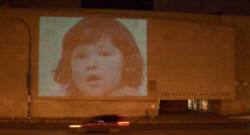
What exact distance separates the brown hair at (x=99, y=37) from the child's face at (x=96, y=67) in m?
0.48

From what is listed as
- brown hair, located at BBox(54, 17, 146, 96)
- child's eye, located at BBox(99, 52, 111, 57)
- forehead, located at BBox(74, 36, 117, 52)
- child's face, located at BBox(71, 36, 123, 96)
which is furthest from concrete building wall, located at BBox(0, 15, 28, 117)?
child's eye, located at BBox(99, 52, 111, 57)

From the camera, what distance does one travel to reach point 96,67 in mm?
27812

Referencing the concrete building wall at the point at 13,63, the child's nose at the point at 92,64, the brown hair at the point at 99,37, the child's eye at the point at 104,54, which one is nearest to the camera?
the concrete building wall at the point at 13,63

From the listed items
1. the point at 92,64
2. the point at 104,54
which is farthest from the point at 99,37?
the point at 92,64

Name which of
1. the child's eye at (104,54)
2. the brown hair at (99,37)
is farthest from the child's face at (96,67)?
the brown hair at (99,37)

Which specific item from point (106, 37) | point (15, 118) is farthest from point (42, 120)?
point (106, 37)

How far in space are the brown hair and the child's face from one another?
482 millimetres

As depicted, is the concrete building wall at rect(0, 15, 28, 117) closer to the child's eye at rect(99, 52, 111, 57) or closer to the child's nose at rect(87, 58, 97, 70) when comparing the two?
the child's nose at rect(87, 58, 97, 70)

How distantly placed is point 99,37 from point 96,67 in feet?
9.75

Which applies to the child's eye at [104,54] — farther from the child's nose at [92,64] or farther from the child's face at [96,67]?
the child's nose at [92,64]

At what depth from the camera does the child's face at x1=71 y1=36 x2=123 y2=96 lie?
2772cm

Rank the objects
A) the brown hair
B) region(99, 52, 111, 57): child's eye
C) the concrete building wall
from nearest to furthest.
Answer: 1. the concrete building wall
2. the brown hair
3. region(99, 52, 111, 57): child's eye

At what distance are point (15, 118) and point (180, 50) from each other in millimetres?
17402

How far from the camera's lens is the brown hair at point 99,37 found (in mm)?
27656
